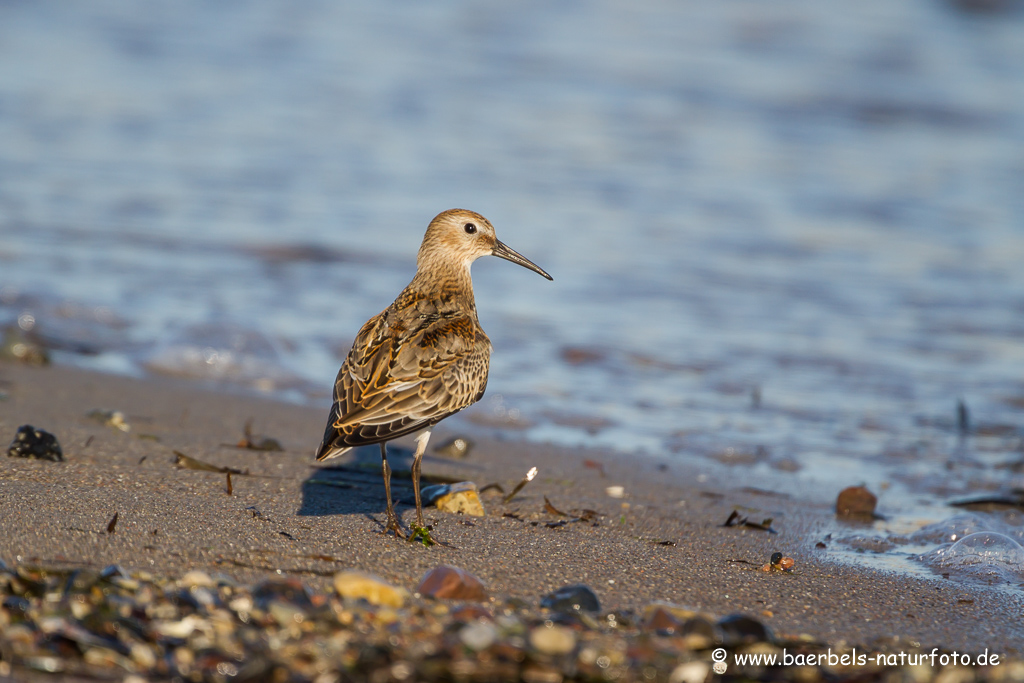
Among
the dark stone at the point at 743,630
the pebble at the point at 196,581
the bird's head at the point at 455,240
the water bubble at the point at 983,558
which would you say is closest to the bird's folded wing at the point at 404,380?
the bird's head at the point at 455,240

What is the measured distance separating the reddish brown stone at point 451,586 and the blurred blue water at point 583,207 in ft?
9.61

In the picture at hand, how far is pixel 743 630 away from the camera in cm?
336

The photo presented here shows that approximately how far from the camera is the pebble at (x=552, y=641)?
3072 millimetres

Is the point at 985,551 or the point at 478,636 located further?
the point at 985,551

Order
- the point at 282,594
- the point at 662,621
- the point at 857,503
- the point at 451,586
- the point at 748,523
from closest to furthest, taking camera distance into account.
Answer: the point at 282,594 → the point at 662,621 → the point at 451,586 → the point at 748,523 → the point at 857,503

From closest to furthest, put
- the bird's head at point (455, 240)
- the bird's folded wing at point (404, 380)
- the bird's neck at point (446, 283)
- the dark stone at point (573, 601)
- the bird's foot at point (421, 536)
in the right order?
the dark stone at point (573, 601) → the bird's foot at point (421, 536) → the bird's folded wing at point (404, 380) → the bird's neck at point (446, 283) → the bird's head at point (455, 240)

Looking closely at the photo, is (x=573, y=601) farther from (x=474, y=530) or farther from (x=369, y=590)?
(x=474, y=530)

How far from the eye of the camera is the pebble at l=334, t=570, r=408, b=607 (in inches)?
134

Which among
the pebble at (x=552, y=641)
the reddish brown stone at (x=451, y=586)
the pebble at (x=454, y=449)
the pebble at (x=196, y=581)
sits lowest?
the pebble at (x=454, y=449)

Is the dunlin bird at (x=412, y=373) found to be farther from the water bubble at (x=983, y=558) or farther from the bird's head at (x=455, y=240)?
the water bubble at (x=983, y=558)

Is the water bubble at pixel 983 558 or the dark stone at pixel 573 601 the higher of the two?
the dark stone at pixel 573 601

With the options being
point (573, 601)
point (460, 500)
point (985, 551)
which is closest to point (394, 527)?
point (460, 500)

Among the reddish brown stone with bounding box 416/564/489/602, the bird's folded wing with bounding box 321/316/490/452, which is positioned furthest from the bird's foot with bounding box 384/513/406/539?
the reddish brown stone with bounding box 416/564/489/602

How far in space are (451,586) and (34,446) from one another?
2.34m
